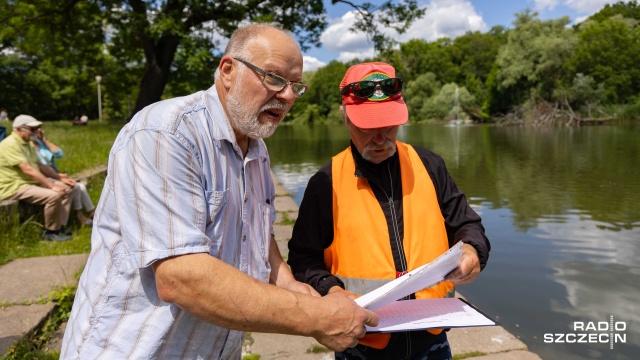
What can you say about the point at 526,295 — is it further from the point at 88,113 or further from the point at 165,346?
the point at 88,113

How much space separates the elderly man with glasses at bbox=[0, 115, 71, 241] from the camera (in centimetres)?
647

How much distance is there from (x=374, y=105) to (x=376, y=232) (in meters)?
0.63

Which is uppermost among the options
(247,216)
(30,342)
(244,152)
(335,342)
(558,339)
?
(244,152)

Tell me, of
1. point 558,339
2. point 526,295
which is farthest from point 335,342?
point 526,295

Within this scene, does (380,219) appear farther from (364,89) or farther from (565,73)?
(565,73)

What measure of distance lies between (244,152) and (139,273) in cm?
59

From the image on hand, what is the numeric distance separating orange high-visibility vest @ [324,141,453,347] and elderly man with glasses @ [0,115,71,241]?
542 cm

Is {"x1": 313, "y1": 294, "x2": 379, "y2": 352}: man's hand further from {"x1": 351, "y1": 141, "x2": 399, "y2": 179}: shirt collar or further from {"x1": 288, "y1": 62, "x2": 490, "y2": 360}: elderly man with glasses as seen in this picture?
{"x1": 351, "y1": 141, "x2": 399, "y2": 179}: shirt collar

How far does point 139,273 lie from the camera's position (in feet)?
5.05

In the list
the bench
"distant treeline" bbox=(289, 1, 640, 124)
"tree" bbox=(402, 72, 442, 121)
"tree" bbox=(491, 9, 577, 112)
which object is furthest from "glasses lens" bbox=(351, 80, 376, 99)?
"tree" bbox=(402, 72, 442, 121)

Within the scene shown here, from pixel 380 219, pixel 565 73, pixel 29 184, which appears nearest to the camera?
pixel 380 219

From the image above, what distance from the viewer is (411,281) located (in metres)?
1.76

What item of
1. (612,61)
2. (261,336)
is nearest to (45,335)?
(261,336)

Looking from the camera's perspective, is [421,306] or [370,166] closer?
[421,306]
